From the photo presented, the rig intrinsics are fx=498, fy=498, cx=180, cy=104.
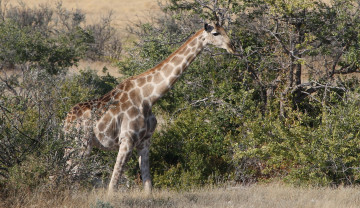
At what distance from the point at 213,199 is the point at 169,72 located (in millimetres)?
2427

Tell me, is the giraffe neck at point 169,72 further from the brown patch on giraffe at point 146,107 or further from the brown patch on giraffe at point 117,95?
the brown patch on giraffe at point 117,95

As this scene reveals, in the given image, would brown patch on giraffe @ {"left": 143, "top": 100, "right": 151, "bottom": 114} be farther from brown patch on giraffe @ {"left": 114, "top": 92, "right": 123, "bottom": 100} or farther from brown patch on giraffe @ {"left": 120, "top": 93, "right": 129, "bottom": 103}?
brown patch on giraffe @ {"left": 114, "top": 92, "right": 123, "bottom": 100}

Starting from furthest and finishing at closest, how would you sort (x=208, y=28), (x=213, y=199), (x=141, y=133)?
(x=208, y=28) → (x=141, y=133) → (x=213, y=199)

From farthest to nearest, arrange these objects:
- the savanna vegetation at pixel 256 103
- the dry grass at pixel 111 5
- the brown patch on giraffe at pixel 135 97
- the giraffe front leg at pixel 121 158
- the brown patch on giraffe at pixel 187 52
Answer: the dry grass at pixel 111 5 → the savanna vegetation at pixel 256 103 → the brown patch on giraffe at pixel 187 52 → the brown patch on giraffe at pixel 135 97 → the giraffe front leg at pixel 121 158

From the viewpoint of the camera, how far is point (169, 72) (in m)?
8.67

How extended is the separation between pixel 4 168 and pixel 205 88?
20.4ft

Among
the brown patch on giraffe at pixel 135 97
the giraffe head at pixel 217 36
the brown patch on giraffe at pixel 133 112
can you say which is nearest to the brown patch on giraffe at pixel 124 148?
the brown patch on giraffe at pixel 133 112

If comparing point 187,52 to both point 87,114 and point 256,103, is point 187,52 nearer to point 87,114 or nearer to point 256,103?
point 87,114

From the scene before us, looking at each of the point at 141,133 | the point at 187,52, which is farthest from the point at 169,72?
the point at 141,133

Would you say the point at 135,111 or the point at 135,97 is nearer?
the point at 135,111

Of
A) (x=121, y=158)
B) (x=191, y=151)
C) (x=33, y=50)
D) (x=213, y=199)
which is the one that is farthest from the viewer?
(x=33, y=50)

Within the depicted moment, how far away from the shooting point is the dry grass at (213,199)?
Answer: 6464 mm

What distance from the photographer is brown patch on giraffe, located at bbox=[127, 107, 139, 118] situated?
27.4 ft

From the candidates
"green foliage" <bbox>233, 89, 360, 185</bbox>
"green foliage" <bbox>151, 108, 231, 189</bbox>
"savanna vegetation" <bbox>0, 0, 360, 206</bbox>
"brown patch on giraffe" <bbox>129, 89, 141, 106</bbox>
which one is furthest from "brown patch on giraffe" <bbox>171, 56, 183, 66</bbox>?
"green foliage" <bbox>151, 108, 231, 189</bbox>
